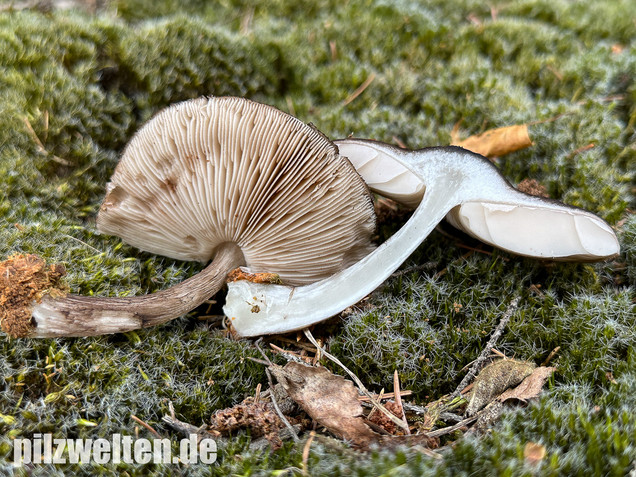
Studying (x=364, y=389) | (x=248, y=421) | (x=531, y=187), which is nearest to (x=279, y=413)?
(x=248, y=421)

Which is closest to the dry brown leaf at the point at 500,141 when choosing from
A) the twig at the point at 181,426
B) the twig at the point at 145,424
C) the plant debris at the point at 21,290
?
the twig at the point at 181,426

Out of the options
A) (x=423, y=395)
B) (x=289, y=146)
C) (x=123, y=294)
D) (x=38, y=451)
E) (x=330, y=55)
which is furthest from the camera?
(x=330, y=55)

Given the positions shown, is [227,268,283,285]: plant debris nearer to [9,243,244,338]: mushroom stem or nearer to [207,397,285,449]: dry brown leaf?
[9,243,244,338]: mushroom stem

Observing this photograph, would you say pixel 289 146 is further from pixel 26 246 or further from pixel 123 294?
pixel 26 246

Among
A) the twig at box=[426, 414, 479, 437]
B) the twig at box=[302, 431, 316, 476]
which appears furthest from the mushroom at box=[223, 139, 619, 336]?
the twig at box=[426, 414, 479, 437]

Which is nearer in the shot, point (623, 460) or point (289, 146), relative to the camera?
point (623, 460)

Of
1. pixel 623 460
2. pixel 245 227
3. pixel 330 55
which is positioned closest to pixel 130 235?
pixel 245 227

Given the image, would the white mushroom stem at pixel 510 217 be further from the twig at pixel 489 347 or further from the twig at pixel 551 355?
the twig at pixel 551 355
